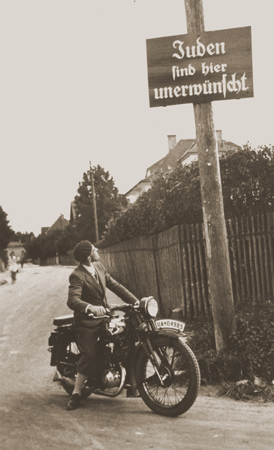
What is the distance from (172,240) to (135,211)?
4729mm

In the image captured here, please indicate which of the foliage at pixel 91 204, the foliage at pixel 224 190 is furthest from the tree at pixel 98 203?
the foliage at pixel 224 190

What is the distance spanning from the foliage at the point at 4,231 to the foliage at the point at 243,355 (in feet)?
245

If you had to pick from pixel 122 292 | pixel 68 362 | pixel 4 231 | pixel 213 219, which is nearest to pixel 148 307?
pixel 122 292

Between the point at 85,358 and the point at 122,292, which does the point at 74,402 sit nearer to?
the point at 85,358

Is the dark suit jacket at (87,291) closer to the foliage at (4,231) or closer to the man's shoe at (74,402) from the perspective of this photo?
the man's shoe at (74,402)

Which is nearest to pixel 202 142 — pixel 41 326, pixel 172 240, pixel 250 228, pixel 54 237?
pixel 250 228

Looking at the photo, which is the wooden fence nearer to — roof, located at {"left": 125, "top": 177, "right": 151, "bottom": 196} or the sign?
the sign

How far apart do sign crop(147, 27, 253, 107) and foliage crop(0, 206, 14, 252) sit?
74696 mm

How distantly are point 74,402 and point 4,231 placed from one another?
259 feet

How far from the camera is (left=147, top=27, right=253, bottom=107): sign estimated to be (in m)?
7.34

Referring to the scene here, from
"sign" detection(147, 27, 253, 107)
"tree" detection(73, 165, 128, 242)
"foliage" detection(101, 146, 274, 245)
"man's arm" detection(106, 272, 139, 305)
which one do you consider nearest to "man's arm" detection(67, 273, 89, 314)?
"man's arm" detection(106, 272, 139, 305)

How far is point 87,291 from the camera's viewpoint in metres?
6.41

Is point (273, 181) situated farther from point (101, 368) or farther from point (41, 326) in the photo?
point (41, 326)

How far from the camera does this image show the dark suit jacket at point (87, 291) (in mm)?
6234
